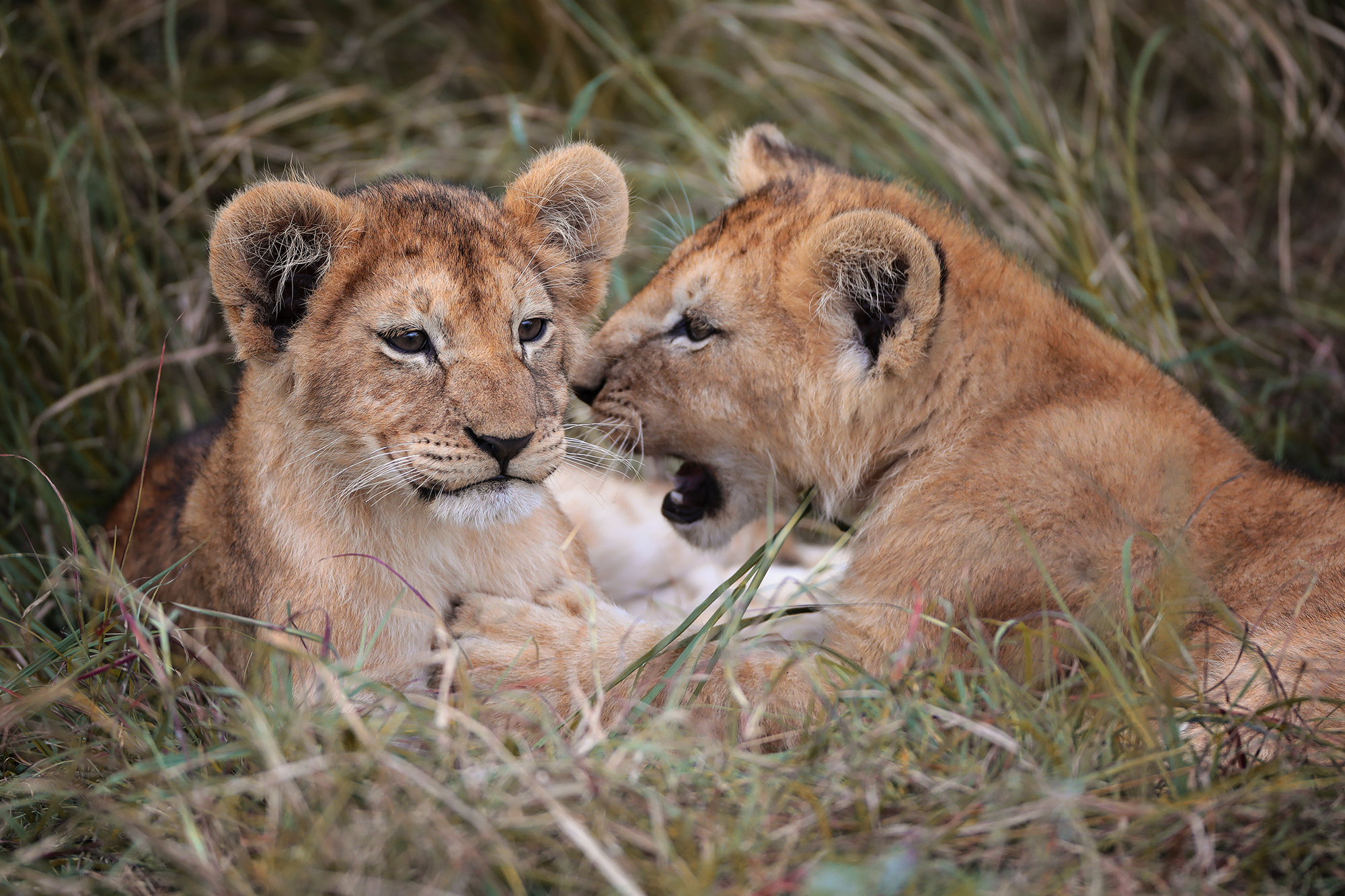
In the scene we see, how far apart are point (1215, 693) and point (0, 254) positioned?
4.58 metres

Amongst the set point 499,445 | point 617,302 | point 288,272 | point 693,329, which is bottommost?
point 617,302

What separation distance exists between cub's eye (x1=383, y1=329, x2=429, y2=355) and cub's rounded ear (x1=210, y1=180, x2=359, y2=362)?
0.27 m

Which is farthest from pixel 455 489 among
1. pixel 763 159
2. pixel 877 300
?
pixel 763 159

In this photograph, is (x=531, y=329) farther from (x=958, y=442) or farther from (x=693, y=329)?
(x=958, y=442)

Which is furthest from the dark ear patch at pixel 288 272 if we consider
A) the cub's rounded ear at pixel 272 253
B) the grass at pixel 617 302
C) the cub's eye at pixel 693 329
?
the cub's eye at pixel 693 329

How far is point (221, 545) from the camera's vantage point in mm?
3277

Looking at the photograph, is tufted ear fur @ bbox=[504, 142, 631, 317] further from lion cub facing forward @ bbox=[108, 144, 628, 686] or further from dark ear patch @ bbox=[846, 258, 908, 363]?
dark ear patch @ bbox=[846, 258, 908, 363]

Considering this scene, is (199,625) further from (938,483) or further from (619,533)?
(938,483)

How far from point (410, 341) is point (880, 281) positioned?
1.29 metres

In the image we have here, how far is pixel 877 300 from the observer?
305 centimetres

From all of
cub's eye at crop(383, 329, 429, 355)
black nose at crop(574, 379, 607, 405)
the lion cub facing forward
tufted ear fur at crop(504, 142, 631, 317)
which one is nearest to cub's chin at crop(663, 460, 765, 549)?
black nose at crop(574, 379, 607, 405)

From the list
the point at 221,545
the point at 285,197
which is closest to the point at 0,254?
the point at 221,545

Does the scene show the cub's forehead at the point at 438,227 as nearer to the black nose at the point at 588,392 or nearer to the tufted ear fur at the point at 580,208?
the tufted ear fur at the point at 580,208

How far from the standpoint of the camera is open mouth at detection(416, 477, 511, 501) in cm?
287
